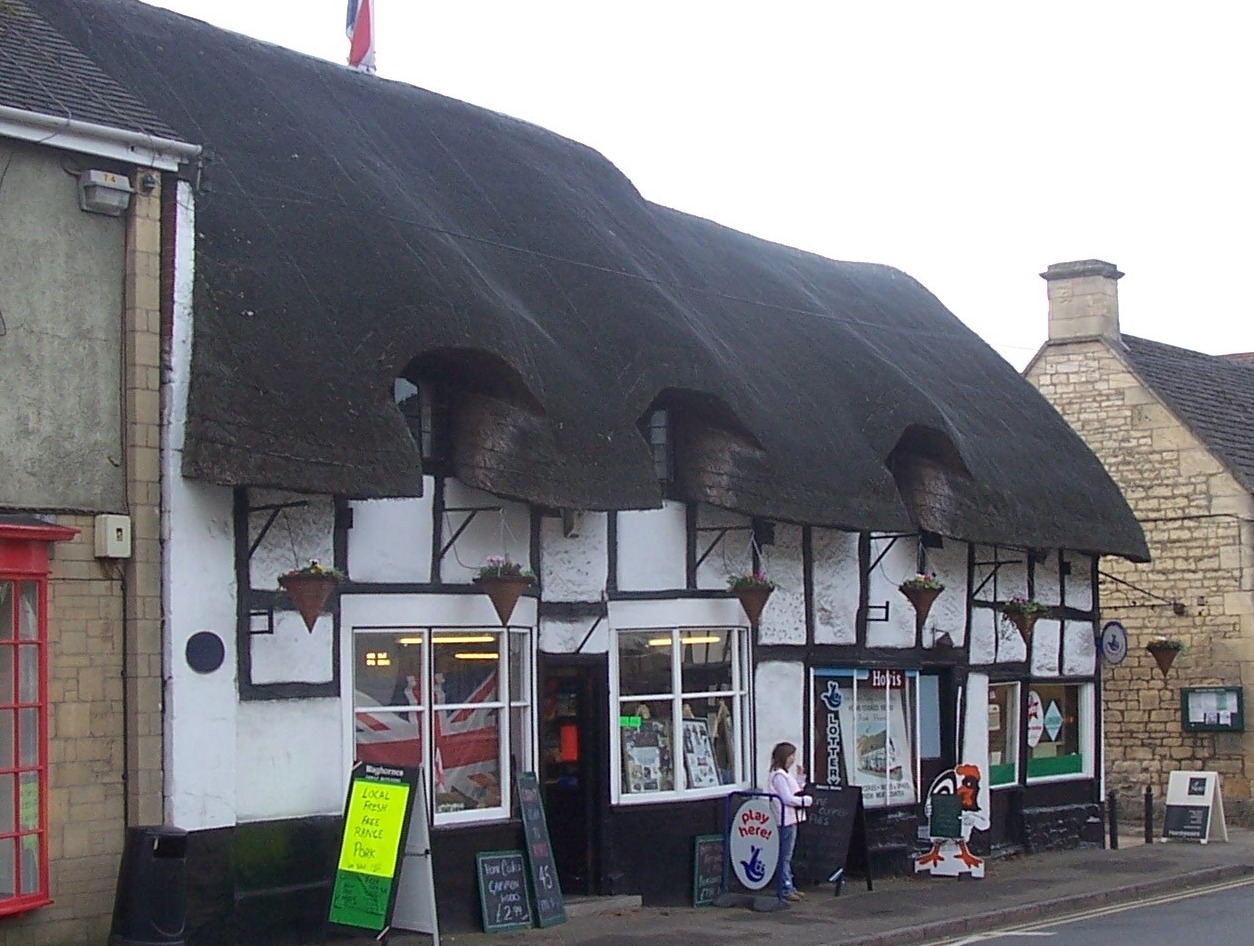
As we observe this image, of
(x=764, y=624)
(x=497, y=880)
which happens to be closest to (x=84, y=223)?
(x=497, y=880)

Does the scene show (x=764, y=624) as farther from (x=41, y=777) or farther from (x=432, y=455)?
(x=41, y=777)

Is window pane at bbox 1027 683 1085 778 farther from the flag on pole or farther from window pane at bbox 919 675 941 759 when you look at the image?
the flag on pole

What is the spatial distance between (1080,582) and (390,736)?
11875 millimetres

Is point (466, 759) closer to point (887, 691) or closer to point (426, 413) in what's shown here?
point (426, 413)

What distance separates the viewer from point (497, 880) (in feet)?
46.2

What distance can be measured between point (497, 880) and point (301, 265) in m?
5.00

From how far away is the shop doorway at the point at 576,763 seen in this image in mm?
15539

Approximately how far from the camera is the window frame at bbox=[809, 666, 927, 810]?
18.0 m

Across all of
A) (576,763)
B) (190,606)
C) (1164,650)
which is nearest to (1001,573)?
(1164,650)

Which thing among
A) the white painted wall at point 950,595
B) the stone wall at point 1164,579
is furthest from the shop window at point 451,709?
the stone wall at point 1164,579

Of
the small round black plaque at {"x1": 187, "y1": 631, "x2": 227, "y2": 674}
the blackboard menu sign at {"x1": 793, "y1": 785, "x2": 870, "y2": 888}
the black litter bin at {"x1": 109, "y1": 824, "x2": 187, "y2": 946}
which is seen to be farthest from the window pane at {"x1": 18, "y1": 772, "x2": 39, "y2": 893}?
the blackboard menu sign at {"x1": 793, "y1": 785, "x2": 870, "y2": 888}

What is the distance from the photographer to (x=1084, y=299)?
2806cm

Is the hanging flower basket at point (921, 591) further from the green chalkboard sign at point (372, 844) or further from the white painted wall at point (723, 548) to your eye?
the green chalkboard sign at point (372, 844)

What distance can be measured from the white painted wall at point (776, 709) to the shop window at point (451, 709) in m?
3.13
